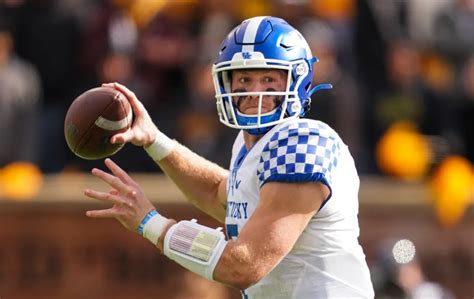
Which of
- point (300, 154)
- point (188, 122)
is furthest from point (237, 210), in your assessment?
point (188, 122)

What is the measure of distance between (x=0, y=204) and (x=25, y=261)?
521mm

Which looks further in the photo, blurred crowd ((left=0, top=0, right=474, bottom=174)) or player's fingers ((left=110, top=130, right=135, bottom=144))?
blurred crowd ((left=0, top=0, right=474, bottom=174))

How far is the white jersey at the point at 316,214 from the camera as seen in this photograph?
479 cm

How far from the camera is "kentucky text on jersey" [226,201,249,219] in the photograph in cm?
503

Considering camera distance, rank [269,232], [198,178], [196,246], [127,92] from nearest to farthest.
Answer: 1. [269,232]
2. [196,246]
3. [127,92]
4. [198,178]

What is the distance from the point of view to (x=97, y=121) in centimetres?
532

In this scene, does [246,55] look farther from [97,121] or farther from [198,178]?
[198,178]

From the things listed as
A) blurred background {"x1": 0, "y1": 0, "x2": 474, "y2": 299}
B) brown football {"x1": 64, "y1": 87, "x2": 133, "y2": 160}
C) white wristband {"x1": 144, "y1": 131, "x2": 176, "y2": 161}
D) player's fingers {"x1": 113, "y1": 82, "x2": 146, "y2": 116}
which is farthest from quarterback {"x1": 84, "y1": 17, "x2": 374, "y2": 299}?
blurred background {"x1": 0, "y1": 0, "x2": 474, "y2": 299}

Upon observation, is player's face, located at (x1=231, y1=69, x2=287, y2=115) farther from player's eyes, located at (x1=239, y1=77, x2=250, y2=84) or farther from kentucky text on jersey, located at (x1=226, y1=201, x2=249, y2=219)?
kentucky text on jersey, located at (x1=226, y1=201, x2=249, y2=219)

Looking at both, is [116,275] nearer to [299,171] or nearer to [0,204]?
[0,204]

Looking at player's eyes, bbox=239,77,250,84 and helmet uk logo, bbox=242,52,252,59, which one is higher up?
helmet uk logo, bbox=242,52,252,59

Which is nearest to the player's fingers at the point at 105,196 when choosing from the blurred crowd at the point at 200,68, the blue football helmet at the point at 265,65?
the blue football helmet at the point at 265,65

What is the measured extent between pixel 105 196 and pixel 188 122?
18.8 ft

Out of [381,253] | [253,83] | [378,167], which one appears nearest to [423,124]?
[378,167]
